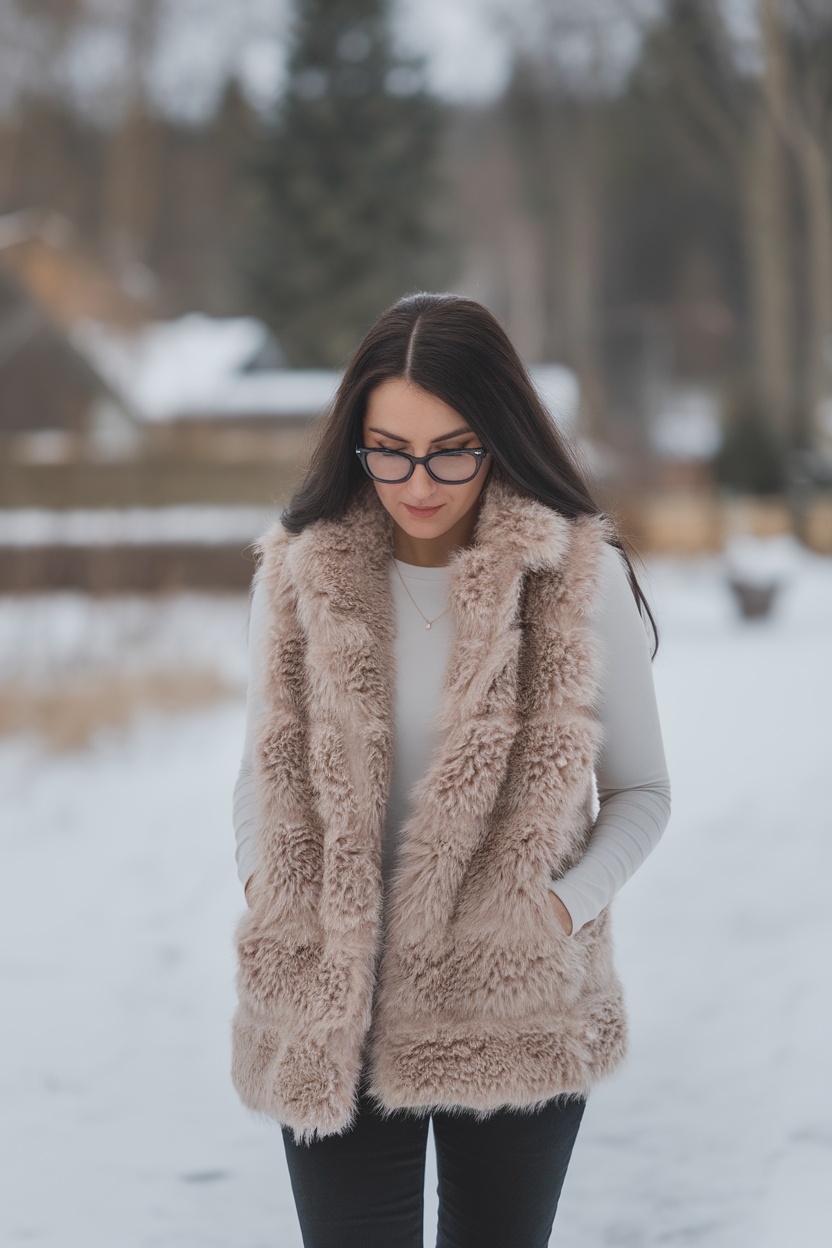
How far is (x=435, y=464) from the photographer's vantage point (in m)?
1.66

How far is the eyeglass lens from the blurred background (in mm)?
287

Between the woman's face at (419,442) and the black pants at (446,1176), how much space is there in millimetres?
756

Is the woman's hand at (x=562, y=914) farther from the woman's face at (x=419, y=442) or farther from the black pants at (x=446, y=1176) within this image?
the woman's face at (x=419, y=442)

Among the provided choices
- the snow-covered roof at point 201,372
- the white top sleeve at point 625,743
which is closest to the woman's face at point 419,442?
the white top sleeve at point 625,743

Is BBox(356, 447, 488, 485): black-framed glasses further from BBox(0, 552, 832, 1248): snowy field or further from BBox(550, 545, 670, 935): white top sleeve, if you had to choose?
BBox(0, 552, 832, 1248): snowy field

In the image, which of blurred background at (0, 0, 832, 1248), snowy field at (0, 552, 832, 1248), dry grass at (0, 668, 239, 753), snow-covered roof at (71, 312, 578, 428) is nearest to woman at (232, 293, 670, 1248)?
blurred background at (0, 0, 832, 1248)

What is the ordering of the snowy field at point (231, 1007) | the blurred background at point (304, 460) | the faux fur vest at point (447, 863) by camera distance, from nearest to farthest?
1. the faux fur vest at point (447, 863)
2. the snowy field at point (231, 1007)
3. the blurred background at point (304, 460)

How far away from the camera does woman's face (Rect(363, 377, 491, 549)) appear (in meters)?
1.65

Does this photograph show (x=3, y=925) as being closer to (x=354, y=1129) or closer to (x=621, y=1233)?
(x=621, y=1233)

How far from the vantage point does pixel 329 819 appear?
1640 mm

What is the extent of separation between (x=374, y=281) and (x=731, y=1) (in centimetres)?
639

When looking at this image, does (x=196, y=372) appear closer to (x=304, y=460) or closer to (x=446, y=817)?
(x=304, y=460)

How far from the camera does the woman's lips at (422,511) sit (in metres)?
1.70

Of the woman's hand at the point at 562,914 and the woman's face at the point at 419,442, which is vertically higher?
the woman's face at the point at 419,442
